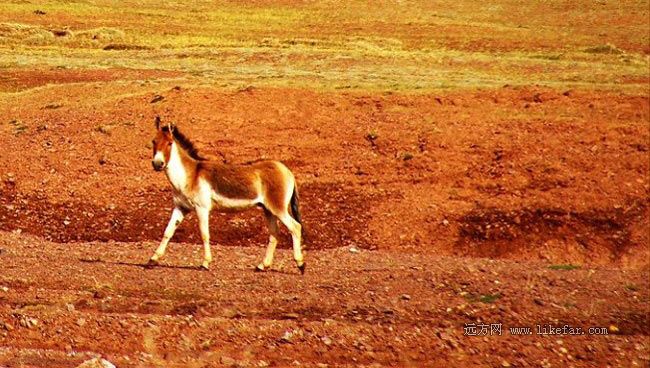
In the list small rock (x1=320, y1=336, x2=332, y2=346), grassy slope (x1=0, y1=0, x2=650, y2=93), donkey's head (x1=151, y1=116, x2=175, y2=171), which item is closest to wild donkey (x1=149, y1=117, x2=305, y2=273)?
donkey's head (x1=151, y1=116, x2=175, y2=171)

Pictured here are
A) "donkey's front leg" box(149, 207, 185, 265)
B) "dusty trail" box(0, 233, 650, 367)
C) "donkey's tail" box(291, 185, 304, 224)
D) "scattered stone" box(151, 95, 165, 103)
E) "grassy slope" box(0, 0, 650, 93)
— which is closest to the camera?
"dusty trail" box(0, 233, 650, 367)

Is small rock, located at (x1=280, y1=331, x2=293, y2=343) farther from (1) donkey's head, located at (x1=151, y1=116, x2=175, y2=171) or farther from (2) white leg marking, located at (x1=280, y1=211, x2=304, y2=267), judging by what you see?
(1) donkey's head, located at (x1=151, y1=116, x2=175, y2=171)

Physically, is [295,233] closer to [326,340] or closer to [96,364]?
[326,340]

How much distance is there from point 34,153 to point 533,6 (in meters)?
69.5

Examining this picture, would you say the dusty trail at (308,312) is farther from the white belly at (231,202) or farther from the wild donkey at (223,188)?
the white belly at (231,202)

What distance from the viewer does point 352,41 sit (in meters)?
64.3

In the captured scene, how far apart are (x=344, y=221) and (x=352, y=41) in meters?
44.0

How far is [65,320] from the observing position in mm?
13219

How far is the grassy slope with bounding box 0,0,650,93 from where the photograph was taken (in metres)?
39.7

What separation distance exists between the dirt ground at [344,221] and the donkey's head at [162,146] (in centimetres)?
162

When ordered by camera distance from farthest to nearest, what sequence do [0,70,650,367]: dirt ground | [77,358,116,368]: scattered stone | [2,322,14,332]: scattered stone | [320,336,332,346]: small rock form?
[2,322,14,332]: scattered stone, [0,70,650,367]: dirt ground, [320,336,332,346]: small rock, [77,358,116,368]: scattered stone

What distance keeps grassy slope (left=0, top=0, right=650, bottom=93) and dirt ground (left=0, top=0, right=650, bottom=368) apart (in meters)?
0.72

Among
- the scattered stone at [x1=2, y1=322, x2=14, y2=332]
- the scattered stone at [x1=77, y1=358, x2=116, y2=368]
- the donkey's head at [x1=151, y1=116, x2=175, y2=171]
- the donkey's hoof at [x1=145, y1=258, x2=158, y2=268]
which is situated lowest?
the donkey's hoof at [x1=145, y1=258, x2=158, y2=268]

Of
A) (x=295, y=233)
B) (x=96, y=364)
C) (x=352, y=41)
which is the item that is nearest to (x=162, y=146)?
(x=295, y=233)
